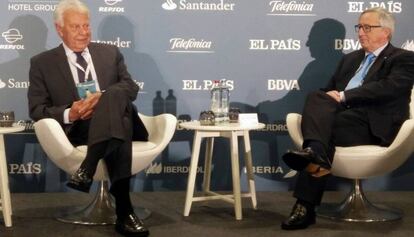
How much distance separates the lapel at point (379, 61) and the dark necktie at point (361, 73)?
1.9 inches

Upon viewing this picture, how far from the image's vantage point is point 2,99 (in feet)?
15.1

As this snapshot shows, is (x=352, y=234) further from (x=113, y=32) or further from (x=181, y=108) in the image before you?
(x=113, y=32)

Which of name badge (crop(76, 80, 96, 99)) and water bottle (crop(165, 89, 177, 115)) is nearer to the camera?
name badge (crop(76, 80, 96, 99))

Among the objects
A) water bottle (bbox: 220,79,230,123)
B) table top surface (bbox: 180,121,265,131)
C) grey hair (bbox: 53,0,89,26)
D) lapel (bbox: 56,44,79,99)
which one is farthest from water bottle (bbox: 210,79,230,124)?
grey hair (bbox: 53,0,89,26)

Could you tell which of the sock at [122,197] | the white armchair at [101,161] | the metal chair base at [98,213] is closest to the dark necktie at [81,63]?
the white armchair at [101,161]

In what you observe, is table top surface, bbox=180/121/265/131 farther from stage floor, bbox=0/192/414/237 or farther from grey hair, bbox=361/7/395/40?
grey hair, bbox=361/7/395/40

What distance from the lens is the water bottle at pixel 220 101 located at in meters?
4.09

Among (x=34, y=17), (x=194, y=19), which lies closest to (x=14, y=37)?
(x=34, y=17)

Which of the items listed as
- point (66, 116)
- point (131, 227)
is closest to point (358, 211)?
point (131, 227)

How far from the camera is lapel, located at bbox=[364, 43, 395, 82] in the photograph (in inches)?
160

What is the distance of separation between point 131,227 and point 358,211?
1.42 metres

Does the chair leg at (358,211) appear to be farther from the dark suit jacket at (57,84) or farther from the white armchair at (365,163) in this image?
the dark suit jacket at (57,84)

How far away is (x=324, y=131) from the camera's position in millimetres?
3646

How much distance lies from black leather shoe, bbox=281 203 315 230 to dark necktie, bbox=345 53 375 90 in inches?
36.1
